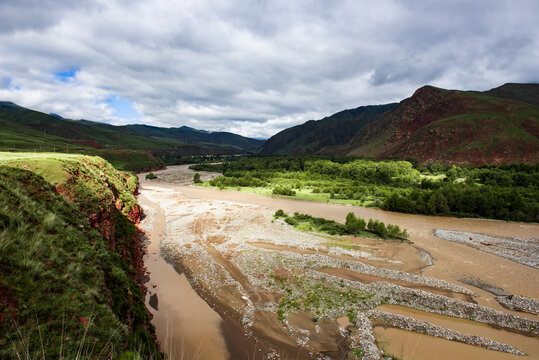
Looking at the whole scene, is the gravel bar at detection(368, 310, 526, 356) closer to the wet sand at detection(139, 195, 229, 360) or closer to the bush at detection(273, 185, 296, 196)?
the wet sand at detection(139, 195, 229, 360)

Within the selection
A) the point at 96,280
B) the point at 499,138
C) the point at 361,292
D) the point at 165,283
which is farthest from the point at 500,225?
the point at 499,138

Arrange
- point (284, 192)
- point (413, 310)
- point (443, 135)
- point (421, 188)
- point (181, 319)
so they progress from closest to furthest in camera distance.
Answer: point (181, 319) → point (413, 310) → point (421, 188) → point (284, 192) → point (443, 135)

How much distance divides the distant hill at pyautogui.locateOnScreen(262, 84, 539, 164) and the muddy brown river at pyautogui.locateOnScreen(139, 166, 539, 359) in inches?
3749

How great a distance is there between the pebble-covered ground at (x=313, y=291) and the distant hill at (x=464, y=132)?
353 ft

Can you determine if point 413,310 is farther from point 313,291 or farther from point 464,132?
point 464,132

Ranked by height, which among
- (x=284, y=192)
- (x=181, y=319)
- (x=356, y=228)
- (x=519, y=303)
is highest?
(x=284, y=192)

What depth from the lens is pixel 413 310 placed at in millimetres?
17500

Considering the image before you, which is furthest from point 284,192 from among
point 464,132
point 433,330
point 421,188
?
point 464,132

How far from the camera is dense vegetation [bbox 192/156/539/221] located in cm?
4384

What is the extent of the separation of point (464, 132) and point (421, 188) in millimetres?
92631

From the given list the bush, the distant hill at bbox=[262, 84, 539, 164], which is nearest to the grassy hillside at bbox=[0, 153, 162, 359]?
the bush

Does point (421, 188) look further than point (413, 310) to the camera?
Yes

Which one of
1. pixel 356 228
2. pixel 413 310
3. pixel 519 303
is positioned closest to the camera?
pixel 413 310

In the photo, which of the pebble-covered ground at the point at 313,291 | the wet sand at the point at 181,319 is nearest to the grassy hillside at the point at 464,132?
the pebble-covered ground at the point at 313,291
